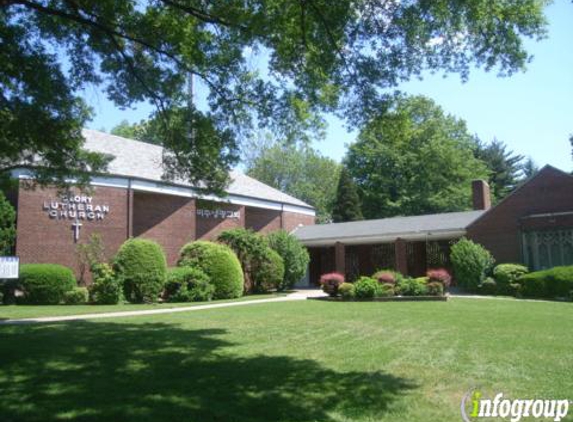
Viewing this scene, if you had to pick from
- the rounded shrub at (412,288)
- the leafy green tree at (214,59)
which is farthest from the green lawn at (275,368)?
the rounded shrub at (412,288)

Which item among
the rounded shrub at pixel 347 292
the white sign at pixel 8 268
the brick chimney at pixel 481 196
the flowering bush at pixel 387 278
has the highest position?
the brick chimney at pixel 481 196

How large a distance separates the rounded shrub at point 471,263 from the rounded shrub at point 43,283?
17.7 metres

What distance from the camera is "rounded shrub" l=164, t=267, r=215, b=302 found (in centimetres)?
2202

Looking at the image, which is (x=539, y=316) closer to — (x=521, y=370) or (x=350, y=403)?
(x=521, y=370)

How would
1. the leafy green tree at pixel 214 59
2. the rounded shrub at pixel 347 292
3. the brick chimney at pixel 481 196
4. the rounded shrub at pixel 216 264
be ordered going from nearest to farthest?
the leafy green tree at pixel 214 59 < the rounded shrub at pixel 347 292 < the rounded shrub at pixel 216 264 < the brick chimney at pixel 481 196

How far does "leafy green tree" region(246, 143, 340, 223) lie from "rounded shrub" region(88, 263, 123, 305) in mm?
43238

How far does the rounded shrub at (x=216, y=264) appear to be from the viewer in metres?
23.5

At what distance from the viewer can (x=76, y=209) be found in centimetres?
2295

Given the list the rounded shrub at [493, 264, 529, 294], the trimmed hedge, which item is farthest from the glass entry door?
the trimmed hedge

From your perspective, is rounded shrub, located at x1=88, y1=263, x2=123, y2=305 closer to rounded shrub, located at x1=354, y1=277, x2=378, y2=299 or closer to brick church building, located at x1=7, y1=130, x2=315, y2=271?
brick church building, located at x1=7, y1=130, x2=315, y2=271

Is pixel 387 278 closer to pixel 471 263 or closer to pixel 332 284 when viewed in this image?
pixel 332 284

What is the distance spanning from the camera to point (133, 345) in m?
9.47

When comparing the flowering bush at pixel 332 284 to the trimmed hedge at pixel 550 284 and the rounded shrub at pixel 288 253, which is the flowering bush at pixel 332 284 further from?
the trimmed hedge at pixel 550 284

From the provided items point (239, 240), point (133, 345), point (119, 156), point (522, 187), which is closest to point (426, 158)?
point (522, 187)
